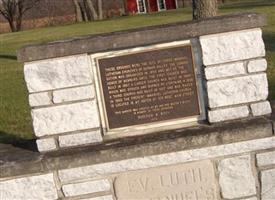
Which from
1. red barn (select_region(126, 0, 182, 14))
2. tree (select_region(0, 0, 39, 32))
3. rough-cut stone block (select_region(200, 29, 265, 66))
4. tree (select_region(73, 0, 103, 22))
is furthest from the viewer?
red barn (select_region(126, 0, 182, 14))

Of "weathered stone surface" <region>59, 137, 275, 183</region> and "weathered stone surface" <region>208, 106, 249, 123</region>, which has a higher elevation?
"weathered stone surface" <region>208, 106, 249, 123</region>

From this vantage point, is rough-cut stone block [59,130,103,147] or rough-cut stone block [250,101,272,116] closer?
rough-cut stone block [59,130,103,147]

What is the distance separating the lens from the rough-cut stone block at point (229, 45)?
15.3 ft

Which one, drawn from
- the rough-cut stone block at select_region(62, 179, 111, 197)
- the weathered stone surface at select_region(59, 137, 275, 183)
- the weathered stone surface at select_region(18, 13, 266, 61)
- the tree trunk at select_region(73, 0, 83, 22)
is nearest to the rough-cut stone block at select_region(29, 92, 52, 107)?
the weathered stone surface at select_region(18, 13, 266, 61)

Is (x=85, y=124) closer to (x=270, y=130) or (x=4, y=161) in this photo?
(x=4, y=161)

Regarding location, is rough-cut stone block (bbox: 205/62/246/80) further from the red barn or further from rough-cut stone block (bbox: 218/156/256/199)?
the red barn

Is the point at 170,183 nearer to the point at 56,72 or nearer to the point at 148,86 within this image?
the point at 148,86

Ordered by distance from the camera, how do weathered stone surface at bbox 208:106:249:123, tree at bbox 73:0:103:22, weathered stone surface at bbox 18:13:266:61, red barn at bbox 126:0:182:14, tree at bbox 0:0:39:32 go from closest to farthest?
weathered stone surface at bbox 18:13:266:61, weathered stone surface at bbox 208:106:249:123, tree at bbox 73:0:103:22, tree at bbox 0:0:39:32, red barn at bbox 126:0:182:14

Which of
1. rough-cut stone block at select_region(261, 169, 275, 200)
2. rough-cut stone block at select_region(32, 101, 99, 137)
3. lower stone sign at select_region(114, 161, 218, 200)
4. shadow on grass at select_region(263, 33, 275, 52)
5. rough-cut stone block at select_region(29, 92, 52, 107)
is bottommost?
shadow on grass at select_region(263, 33, 275, 52)

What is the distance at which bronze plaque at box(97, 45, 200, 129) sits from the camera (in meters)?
4.75

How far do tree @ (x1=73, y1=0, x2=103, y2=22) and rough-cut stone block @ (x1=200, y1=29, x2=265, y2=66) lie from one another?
126 feet

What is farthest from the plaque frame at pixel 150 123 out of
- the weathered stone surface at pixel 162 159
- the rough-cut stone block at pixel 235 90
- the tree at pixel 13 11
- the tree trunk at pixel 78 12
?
the tree at pixel 13 11

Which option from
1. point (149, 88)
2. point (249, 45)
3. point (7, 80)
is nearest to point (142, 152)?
point (149, 88)

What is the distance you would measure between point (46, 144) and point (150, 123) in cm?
90
